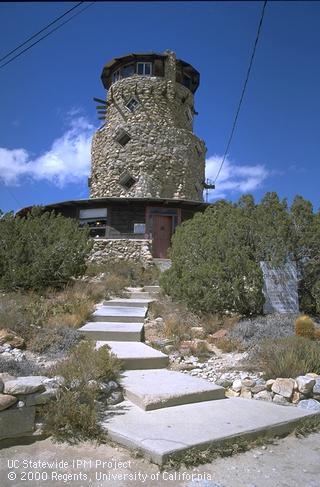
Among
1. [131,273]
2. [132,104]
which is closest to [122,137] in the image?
[132,104]

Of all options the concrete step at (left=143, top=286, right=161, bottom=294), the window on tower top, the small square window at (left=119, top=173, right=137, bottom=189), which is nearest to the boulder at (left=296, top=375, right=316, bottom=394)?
the concrete step at (left=143, top=286, right=161, bottom=294)

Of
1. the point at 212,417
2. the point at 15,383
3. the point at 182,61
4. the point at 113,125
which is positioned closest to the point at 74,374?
the point at 15,383

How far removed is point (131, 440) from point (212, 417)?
101 cm

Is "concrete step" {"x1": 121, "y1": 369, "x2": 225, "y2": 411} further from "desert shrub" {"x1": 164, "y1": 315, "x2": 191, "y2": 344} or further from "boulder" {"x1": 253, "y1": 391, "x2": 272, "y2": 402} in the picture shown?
"desert shrub" {"x1": 164, "y1": 315, "x2": 191, "y2": 344}

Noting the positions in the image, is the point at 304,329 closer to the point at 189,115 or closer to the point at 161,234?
the point at 161,234

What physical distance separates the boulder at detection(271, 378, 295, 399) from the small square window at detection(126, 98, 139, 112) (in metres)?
24.2

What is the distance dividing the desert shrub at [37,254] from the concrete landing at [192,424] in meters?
6.24

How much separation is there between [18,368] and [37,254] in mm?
5905

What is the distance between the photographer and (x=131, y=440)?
3277mm

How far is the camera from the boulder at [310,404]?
4.40 meters

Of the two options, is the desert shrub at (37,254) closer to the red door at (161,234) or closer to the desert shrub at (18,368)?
the desert shrub at (18,368)

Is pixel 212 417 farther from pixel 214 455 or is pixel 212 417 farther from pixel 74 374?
pixel 74 374

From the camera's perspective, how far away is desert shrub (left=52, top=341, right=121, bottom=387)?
402cm

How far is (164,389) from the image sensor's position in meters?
4.40
